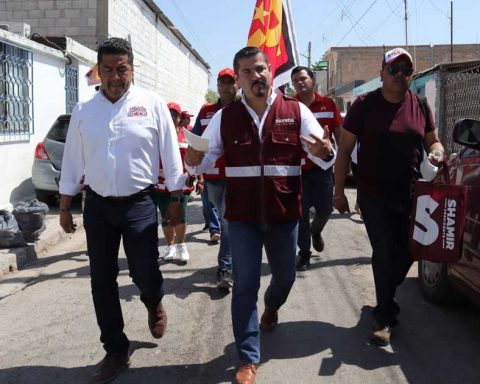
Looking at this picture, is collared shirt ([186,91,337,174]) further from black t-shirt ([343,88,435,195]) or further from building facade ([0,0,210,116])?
building facade ([0,0,210,116])

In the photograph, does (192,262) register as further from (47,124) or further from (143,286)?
(47,124)

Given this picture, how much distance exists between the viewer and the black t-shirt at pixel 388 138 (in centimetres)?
369

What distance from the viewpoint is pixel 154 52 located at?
20.7m

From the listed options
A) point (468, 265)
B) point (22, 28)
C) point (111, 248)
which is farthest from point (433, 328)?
point (22, 28)

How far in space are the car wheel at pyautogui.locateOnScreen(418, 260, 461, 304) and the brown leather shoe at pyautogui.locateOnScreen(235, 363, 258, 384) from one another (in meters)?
1.88

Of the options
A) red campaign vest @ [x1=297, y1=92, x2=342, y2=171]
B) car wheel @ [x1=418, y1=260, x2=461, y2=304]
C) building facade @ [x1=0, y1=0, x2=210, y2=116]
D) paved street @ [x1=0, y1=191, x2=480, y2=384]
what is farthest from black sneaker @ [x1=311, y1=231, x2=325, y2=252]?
building facade @ [x1=0, y1=0, x2=210, y2=116]

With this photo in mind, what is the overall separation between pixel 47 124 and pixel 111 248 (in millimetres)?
8031

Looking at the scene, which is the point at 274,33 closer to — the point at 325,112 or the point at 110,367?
the point at 325,112

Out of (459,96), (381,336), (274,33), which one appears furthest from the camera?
(459,96)

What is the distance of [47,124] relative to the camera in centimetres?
1060

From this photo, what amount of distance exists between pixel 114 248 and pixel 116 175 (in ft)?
1.51

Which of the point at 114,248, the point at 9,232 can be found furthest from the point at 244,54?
the point at 9,232

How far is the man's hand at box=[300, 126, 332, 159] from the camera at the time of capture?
10.2 feet

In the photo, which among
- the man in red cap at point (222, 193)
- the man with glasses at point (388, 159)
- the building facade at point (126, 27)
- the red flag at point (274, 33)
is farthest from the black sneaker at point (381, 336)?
the building facade at point (126, 27)
